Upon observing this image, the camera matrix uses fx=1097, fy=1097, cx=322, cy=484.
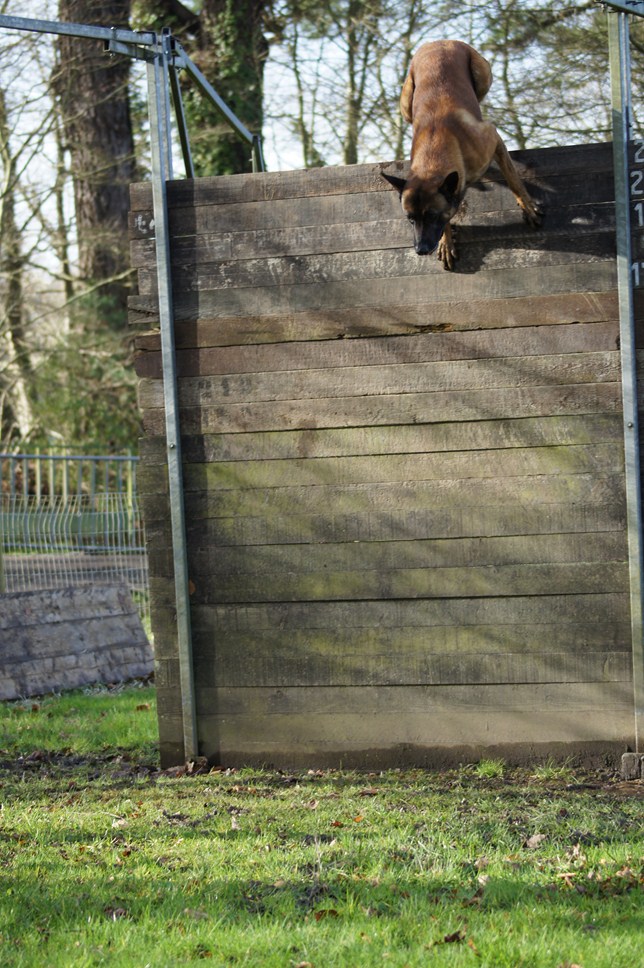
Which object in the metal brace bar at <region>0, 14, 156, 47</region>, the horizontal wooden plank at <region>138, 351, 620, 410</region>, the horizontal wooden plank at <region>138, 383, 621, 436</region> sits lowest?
the horizontal wooden plank at <region>138, 383, 621, 436</region>

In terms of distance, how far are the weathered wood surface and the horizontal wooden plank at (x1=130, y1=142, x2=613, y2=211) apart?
14.3 ft

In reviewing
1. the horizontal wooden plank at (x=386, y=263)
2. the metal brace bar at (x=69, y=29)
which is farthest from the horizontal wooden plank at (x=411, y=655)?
the metal brace bar at (x=69, y=29)

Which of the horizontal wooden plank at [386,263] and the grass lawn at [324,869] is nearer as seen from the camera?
the grass lawn at [324,869]

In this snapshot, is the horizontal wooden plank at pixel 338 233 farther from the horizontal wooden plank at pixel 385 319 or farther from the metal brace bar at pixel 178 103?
the metal brace bar at pixel 178 103

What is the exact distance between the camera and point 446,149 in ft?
18.3

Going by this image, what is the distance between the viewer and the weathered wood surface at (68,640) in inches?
362

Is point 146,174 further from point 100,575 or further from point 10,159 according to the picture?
point 100,575

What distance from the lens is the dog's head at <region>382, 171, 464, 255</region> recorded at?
5453 millimetres

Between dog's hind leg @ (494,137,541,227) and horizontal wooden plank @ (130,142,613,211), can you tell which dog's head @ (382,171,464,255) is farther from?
horizontal wooden plank @ (130,142,613,211)

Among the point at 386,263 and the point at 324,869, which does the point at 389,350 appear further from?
the point at 324,869

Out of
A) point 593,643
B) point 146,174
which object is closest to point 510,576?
point 593,643

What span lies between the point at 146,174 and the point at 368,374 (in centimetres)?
1720

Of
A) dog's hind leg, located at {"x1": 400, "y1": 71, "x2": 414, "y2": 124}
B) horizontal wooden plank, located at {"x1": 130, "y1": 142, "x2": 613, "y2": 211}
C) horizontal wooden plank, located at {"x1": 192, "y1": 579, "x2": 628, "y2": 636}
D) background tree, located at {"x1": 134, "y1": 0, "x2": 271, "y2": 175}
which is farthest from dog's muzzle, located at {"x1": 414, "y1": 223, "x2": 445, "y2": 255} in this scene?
background tree, located at {"x1": 134, "y1": 0, "x2": 271, "y2": 175}

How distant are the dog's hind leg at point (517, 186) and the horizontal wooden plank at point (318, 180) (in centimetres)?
19
